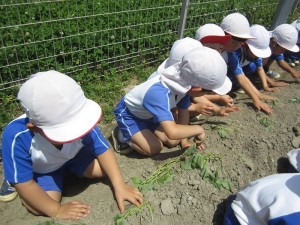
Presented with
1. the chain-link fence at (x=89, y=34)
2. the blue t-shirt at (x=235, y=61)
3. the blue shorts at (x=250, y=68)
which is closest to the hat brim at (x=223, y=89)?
the blue t-shirt at (x=235, y=61)

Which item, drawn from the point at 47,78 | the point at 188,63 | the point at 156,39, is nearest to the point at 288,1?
the point at 156,39

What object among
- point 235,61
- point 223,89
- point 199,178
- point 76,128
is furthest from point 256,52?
point 76,128

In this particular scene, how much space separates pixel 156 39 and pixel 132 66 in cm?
51

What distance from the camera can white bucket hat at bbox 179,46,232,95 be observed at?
212cm

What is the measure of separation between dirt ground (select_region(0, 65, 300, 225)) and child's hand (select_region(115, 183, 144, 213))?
0.06m

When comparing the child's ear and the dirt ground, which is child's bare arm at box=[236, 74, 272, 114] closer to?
the dirt ground

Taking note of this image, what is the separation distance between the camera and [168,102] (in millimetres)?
2279

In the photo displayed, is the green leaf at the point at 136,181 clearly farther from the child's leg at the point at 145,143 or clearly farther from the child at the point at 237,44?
the child at the point at 237,44

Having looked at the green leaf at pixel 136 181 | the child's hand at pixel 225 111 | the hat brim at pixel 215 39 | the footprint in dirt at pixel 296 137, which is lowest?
the footprint in dirt at pixel 296 137

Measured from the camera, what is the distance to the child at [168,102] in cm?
215

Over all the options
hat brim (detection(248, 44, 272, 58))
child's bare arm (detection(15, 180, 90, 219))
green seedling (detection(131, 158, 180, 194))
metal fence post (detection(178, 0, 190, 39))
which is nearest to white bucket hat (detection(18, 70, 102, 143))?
child's bare arm (detection(15, 180, 90, 219))

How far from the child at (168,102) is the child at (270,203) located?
0.69m

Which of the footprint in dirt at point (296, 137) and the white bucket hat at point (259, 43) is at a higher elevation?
the white bucket hat at point (259, 43)

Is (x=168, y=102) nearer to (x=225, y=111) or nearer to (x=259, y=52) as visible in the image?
(x=225, y=111)
